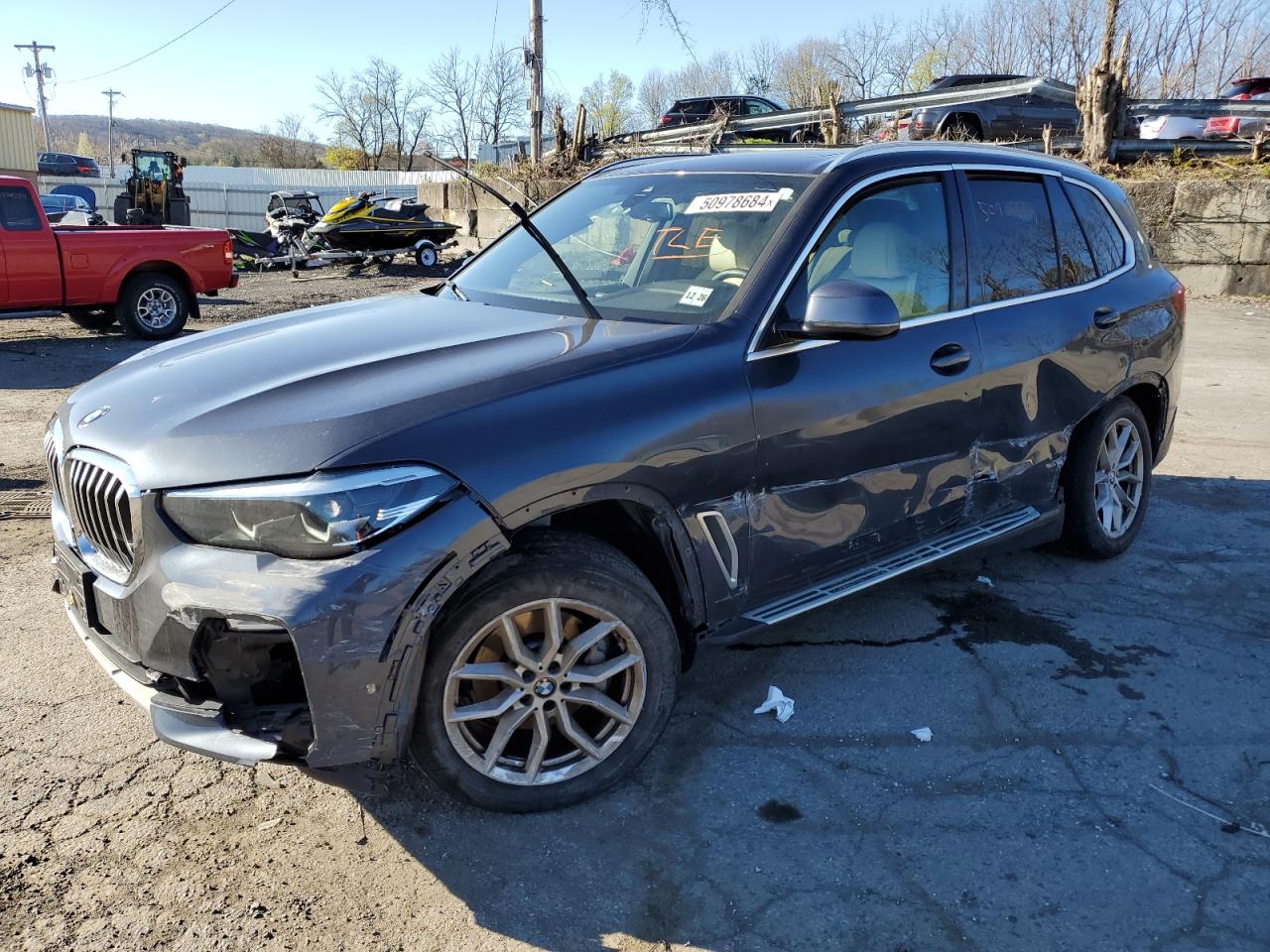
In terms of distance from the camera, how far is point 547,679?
2.89m

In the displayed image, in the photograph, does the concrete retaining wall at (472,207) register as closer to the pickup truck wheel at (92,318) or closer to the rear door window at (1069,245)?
the pickup truck wheel at (92,318)

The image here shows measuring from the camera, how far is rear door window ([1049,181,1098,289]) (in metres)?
4.50

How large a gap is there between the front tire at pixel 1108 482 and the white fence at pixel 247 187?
33502 millimetres

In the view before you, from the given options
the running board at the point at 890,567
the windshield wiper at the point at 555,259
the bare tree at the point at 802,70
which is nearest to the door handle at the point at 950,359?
the running board at the point at 890,567

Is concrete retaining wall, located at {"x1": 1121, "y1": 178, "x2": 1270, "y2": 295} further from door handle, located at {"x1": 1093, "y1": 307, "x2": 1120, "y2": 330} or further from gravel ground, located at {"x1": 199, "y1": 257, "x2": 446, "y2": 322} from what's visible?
door handle, located at {"x1": 1093, "y1": 307, "x2": 1120, "y2": 330}

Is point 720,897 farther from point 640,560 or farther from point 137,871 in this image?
point 137,871

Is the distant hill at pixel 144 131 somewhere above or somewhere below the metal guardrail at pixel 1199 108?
above

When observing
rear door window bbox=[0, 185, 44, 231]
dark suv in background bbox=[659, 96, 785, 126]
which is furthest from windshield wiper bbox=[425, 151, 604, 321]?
dark suv in background bbox=[659, 96, 785, 126]

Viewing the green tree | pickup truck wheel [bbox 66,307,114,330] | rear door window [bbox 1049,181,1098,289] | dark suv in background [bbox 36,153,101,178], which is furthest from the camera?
the green tree

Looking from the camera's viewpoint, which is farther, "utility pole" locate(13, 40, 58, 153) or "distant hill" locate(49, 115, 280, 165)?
"distant hill" locate(49, 115, 280, 165)

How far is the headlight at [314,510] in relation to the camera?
2475mm

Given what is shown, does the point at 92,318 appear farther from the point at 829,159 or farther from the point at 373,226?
the point at 829,159

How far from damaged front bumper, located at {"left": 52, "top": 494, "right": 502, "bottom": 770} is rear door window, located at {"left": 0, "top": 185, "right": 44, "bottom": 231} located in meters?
11.2

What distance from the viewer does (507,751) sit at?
302cm
